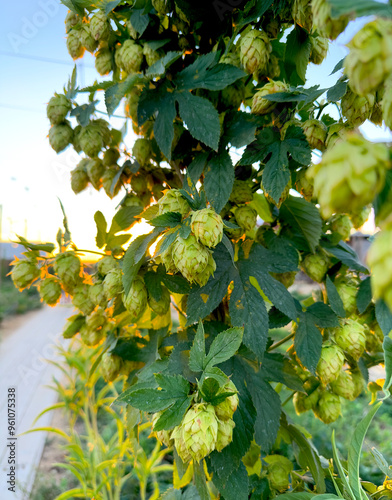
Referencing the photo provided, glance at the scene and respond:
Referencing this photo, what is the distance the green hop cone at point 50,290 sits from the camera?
1.95 feet

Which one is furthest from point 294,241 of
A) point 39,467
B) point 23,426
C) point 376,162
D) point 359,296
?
point 23,426

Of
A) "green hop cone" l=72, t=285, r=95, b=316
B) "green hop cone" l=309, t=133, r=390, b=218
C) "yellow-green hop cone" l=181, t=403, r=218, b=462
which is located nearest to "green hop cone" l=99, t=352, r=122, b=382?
"green hop cone" l=72, t=285, r=95, b=316

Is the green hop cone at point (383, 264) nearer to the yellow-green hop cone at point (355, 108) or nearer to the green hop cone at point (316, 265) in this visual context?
the yellow-green hop cone at point (355, 108)

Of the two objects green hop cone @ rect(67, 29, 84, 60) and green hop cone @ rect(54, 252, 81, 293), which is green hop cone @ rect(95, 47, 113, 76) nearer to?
green hop cone @ rect(67, 29, 84, 60)

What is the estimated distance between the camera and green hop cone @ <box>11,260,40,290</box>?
1.92 feet

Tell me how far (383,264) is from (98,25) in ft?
1.77

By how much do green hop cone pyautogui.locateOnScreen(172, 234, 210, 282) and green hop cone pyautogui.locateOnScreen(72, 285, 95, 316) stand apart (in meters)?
0.26

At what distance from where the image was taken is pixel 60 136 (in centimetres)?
60

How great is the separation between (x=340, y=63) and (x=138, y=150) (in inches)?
12.8

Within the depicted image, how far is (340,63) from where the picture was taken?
397 mm

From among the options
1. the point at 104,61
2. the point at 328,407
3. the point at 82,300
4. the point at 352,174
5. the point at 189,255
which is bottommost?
the point at 328,407

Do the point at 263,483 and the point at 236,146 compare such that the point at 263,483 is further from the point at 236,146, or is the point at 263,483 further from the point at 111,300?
the point at 236,146

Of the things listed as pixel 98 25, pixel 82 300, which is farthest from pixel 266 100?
pixel 82 300

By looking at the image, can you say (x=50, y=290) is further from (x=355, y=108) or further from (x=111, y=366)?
(x=355, y=108)
